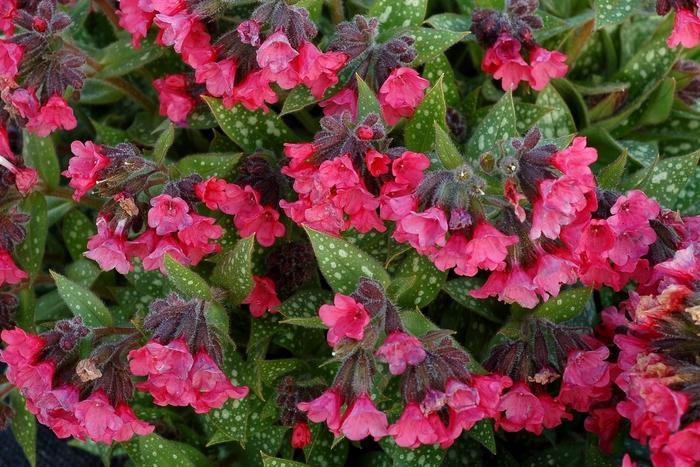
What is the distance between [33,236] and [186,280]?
19.2 inches

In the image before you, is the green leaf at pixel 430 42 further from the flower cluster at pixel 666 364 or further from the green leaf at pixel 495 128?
the flower cluster at pixel 666 364

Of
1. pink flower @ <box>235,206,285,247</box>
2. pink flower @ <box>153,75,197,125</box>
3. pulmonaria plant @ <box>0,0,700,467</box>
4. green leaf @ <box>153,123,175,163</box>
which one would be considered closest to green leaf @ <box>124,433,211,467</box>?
pulmonaria plant @ <box>0,0,700,467</box>

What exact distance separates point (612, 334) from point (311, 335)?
59 centimetres

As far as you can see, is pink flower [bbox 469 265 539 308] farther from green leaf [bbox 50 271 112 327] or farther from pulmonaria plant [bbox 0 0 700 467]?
green leaf [bbox 50 271 112 327]

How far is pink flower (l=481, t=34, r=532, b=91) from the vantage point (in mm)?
1626

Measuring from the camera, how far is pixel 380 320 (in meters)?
1.35

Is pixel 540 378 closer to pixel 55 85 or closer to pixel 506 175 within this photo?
pixel 506 175

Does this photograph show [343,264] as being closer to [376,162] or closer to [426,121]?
[376,162]

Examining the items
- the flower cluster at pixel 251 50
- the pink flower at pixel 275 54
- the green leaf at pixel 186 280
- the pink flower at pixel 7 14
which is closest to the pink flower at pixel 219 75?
the flower cluster at pixel 251 50

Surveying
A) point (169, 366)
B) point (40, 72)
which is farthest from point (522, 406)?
point (40, 72)

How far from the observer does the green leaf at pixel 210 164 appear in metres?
1.62

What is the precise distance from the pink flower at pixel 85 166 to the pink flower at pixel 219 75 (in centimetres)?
22

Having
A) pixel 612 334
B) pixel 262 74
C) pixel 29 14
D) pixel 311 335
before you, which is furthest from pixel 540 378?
pixel 29 14

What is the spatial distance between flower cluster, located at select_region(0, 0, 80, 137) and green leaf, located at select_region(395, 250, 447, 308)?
714mm
